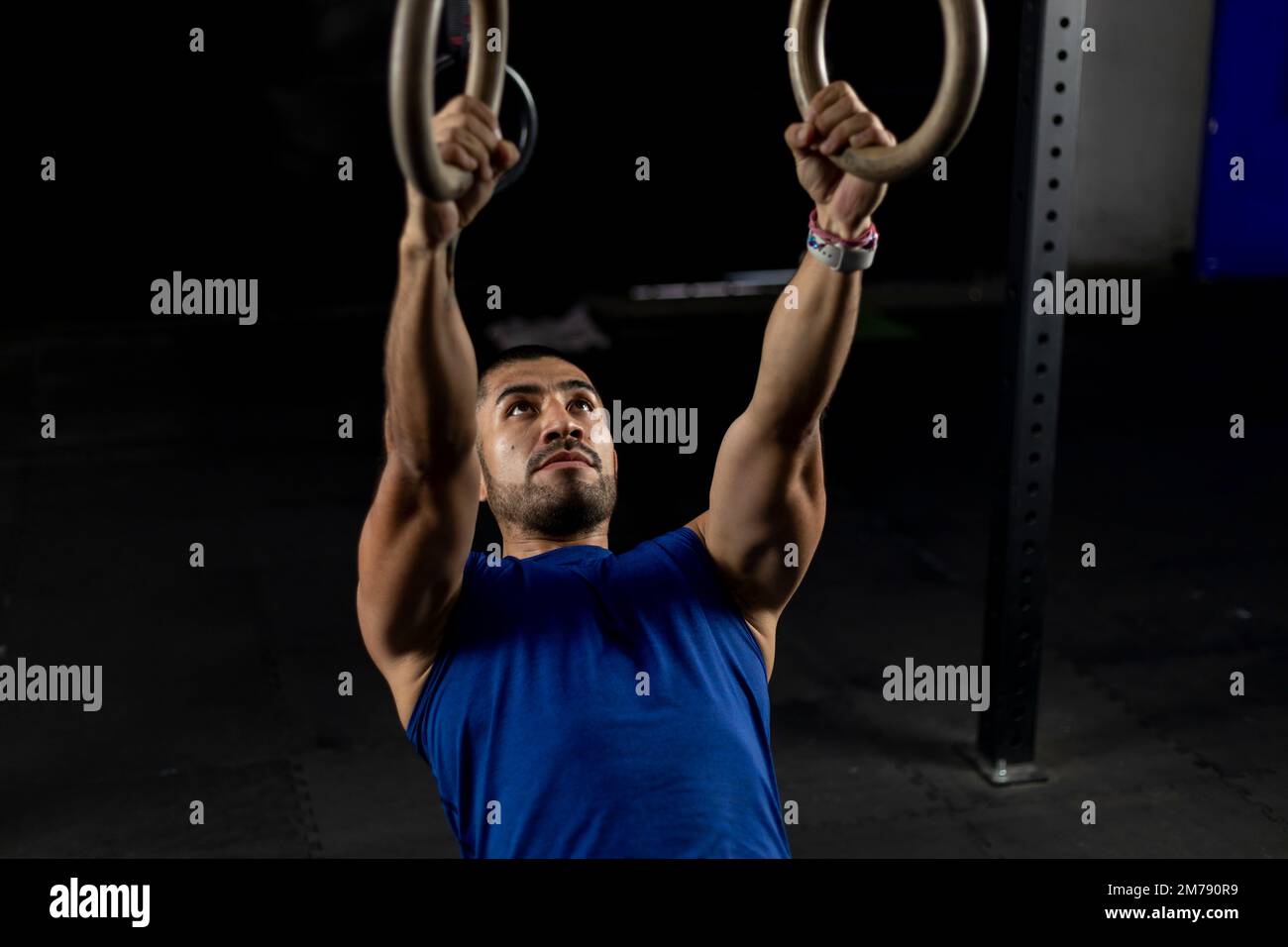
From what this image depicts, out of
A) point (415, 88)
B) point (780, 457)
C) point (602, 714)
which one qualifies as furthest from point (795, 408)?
point (415, 88)

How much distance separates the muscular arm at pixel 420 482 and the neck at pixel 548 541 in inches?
10.5

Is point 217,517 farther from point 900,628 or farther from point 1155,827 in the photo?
point 1155,827

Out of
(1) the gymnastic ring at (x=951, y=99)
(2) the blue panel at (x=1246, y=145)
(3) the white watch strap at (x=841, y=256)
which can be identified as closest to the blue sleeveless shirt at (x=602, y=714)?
(3) the white watch strap at (x=841, y=256)

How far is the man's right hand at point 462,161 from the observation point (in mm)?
1428

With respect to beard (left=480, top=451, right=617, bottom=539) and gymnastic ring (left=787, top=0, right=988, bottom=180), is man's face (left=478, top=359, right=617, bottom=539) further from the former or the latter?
gymnastic ring (left=787, top=0, right=988, bottom=180)

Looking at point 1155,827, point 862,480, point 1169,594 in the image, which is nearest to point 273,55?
point 862,480

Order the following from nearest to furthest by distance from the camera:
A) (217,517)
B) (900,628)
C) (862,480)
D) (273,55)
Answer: (900,628) → (217,517) → (862,480) → (273,55)

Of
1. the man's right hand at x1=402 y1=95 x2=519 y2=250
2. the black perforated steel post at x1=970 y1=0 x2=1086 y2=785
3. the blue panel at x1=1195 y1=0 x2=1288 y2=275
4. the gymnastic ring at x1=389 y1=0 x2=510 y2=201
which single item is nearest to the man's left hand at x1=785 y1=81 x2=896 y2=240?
the man's right hand at x1=402 y1=95 x2=519 y2=250

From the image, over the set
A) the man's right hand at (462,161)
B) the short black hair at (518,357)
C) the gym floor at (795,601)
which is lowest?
the gym floor at (795,601)

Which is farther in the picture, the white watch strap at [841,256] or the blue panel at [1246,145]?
the blue panel at [1246,145]

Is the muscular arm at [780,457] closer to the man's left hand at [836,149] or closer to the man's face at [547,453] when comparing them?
the man's left hand at [836,149]

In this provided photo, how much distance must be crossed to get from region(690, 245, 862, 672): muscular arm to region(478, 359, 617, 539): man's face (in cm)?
18
